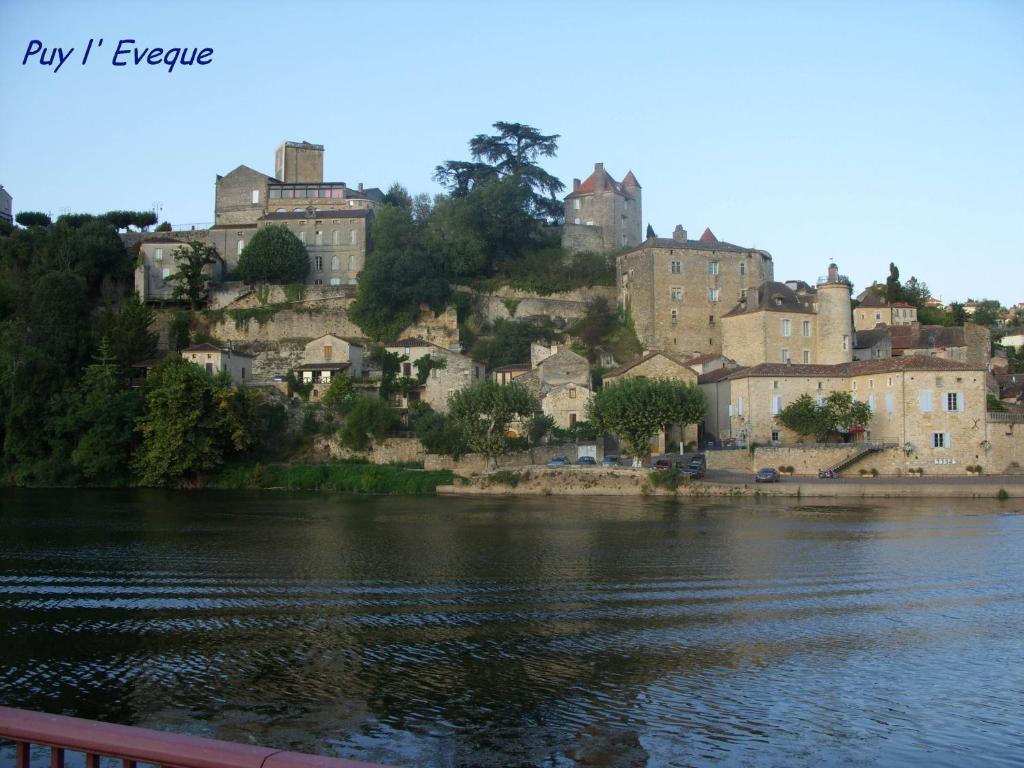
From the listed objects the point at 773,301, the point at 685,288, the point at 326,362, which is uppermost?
the point at 685,288

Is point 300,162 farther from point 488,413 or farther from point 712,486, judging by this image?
point 712,486

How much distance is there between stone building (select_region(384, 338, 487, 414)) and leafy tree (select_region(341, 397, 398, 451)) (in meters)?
3.48

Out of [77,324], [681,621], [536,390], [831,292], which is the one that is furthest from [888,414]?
[77,324]

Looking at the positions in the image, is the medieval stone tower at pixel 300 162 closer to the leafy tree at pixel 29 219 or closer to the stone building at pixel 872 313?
the leafy tree at pixel 29 219

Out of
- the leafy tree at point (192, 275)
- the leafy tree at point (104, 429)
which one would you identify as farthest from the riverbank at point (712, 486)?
the leafy tree at point (192, 275)

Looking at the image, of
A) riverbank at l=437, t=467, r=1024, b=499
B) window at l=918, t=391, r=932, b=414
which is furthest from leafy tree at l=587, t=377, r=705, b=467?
window at l=918, t=391, r=932, b=414

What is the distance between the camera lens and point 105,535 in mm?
25281

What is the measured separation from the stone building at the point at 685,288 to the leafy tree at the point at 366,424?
59.6 feet

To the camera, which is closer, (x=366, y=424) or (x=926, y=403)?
(x=926, y=403)

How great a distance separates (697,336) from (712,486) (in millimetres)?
20925

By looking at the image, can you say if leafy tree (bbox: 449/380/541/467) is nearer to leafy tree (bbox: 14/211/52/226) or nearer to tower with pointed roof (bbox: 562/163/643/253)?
tower with pointed roof (bbox: 562/163/643/253)

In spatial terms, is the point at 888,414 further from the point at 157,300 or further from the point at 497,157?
the point at 157,300

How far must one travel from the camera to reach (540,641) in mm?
13602

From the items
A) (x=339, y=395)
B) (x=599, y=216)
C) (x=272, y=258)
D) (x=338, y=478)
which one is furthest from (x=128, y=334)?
(x=599, y=216)
